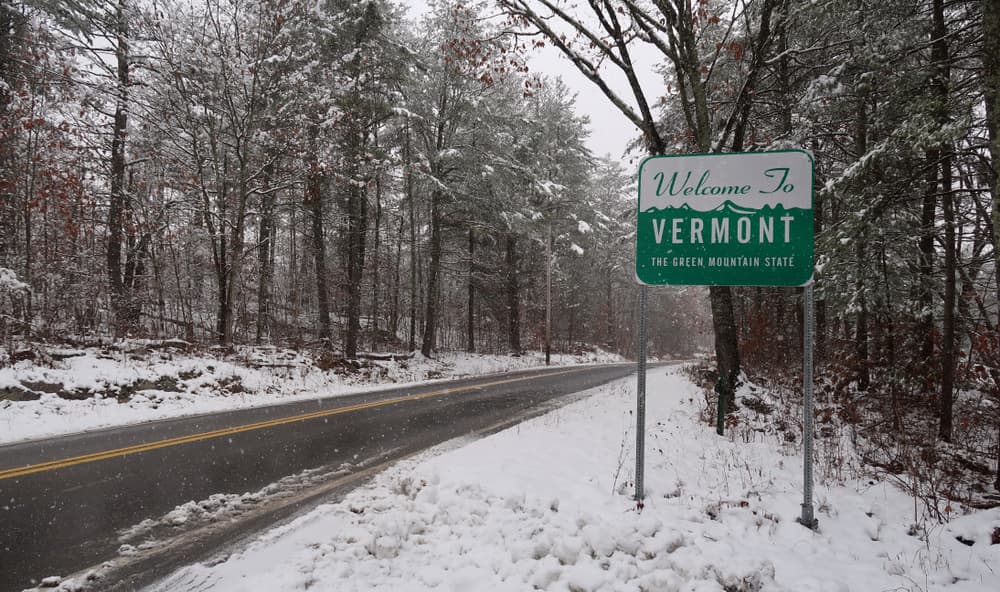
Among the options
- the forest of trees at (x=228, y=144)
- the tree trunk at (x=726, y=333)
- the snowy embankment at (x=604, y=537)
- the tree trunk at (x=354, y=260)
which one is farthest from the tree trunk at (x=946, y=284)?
the tree trunk at (x=354, y=260)

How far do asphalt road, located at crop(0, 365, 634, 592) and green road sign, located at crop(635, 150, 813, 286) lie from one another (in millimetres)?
4462

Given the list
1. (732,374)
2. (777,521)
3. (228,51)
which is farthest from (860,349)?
(228,51)

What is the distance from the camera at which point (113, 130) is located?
14.0 metres

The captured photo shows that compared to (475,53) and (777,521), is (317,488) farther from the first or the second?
(475,53)

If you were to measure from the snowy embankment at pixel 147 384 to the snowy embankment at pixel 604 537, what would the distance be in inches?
262

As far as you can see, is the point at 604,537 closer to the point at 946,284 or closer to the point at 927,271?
the point at 946,284

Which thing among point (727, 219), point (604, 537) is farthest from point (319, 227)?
point (604, 537)

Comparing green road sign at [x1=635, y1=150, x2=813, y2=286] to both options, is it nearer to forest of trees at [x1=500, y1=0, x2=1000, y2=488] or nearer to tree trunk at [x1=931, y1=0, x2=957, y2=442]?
forest of trees at [x1=500, y1=0, x2=1000, y2=488]

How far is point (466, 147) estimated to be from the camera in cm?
1905

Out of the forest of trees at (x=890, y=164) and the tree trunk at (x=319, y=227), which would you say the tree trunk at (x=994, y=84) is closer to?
the forest of trees at (x=890, y=164)

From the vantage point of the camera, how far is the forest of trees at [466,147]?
7.32 metres

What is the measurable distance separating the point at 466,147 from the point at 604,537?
57.5 feet

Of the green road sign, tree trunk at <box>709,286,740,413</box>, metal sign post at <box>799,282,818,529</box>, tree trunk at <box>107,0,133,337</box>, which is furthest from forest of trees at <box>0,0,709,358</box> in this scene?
metal sign post at <box>799,282,818,529</box>

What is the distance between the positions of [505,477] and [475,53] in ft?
25.2
